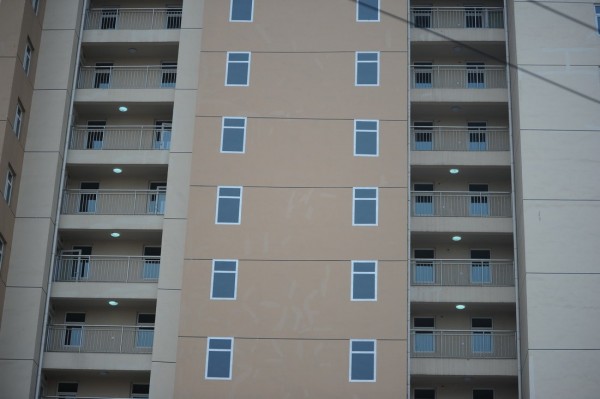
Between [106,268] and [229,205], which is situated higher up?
[229,205]

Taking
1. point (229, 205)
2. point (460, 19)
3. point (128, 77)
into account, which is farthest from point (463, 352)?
point (128, 77)

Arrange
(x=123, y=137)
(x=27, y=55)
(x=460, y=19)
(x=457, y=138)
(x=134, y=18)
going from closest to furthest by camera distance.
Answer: (x=27, y=55) → (x=457, y=138) → (x=123, y=137) → (x=460, y=19) → (x=134, y=18)

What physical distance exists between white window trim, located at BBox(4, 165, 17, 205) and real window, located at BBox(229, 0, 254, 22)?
10669 mm

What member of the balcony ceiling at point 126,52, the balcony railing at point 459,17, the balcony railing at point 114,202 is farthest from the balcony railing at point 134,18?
the balcony railing at point 459,17

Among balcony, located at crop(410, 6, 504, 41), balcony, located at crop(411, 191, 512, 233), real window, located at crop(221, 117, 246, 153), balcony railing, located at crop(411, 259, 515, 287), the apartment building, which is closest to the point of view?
the apartment building

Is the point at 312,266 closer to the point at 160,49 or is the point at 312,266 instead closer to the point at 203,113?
the point at 203,113

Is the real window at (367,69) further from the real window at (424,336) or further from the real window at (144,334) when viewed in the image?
the real window at (144,334)

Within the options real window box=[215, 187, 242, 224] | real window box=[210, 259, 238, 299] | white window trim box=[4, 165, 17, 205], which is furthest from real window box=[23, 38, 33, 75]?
real window box=[210, 259, 238, 299]

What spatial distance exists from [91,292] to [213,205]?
580cm

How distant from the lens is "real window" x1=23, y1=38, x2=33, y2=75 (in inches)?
1957

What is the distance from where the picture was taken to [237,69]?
4969 cm

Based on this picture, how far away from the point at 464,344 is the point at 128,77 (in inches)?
707

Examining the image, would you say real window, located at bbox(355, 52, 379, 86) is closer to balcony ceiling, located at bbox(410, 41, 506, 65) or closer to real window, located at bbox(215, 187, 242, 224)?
balcony ceiling, located at bbox(410, 41, 506, 65)

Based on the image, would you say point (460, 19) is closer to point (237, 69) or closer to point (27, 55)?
point (237, 69)
